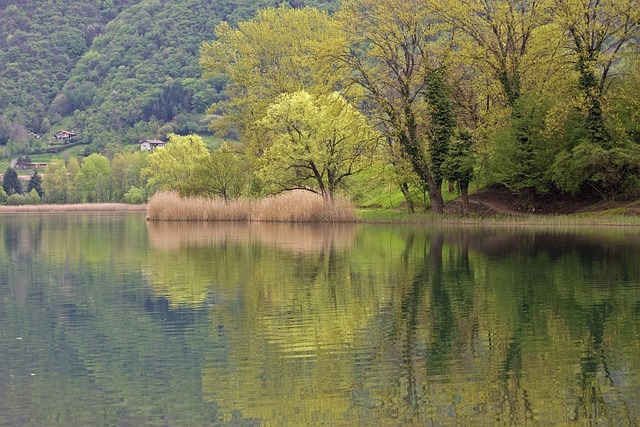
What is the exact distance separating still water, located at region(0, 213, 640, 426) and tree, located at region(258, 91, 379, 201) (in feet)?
101

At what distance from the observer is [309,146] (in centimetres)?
6103

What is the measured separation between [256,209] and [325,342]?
4813 centimetres

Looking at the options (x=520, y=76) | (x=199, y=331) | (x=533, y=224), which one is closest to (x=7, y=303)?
(x=199, y=331)

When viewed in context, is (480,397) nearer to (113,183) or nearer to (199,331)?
(199,331)

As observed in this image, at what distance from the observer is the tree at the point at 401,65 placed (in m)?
53.8

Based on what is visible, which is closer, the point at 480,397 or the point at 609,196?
the point at 480,397

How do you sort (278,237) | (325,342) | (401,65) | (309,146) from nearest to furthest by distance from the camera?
(325,342) < (278,237) < (401,65) < (309,146)

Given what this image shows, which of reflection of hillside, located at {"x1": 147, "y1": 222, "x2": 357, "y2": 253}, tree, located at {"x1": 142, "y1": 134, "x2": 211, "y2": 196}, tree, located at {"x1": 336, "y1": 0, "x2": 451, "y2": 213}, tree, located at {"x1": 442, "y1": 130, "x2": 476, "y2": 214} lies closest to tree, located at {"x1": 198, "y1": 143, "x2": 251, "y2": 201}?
reflection of hillside, located at {"x1": 147, "y1": 222, "x2": 357, "y2": 253}

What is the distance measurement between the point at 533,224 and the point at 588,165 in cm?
429

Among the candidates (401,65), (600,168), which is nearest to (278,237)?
(401,65)

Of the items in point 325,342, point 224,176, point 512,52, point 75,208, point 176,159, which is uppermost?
point 512,52

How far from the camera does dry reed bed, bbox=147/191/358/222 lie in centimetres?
5869

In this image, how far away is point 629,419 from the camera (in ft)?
33.9

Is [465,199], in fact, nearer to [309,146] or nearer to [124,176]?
[309,146]
